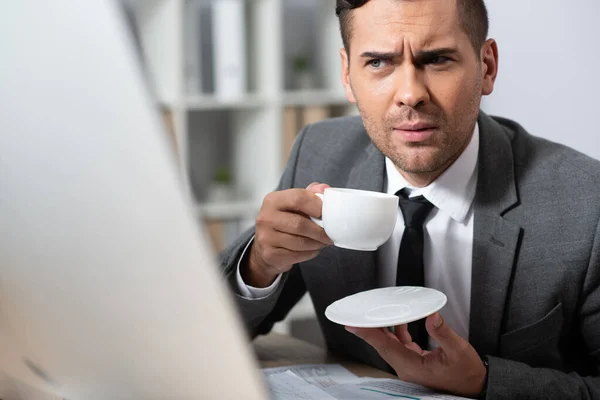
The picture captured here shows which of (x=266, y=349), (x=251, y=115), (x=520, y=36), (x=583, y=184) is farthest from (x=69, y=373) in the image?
(x=251, y=115)

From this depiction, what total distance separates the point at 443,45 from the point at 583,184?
1.13ft

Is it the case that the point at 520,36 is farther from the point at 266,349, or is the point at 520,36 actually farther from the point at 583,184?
the point at 266,349

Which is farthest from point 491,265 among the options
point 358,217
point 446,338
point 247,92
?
point 247,92

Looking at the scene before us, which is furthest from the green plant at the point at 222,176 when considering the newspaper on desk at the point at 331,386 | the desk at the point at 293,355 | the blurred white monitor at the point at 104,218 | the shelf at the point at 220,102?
the blurred white monitor at the point at 104,218

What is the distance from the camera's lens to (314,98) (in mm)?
3170

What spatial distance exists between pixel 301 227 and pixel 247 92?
211cm

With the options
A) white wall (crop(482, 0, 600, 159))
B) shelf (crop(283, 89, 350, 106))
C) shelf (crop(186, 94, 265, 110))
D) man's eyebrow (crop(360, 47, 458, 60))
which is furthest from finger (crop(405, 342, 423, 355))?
shelf (crop(283, 89, 350, 106))

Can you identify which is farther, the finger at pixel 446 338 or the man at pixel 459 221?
the man at pixel 459 221

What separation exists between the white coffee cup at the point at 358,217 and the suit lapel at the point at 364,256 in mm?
320

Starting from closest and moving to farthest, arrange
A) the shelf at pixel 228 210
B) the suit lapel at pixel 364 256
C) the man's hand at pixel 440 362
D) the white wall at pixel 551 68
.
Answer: the man's hand at pixel 440 362, the suit lapel at pixel 364 256, the white wall at pixel 551 68, the shelf at pixel 228 210

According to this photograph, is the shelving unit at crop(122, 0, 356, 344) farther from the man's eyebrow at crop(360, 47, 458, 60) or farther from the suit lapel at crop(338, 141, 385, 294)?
the man's eyebrow at crop(360, 47, 458, 60)

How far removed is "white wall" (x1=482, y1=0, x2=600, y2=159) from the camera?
1807mm

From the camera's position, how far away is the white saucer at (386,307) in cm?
89

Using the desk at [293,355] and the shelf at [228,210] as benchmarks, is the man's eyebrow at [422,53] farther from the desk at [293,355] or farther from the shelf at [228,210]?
the shelf at [228,210]
